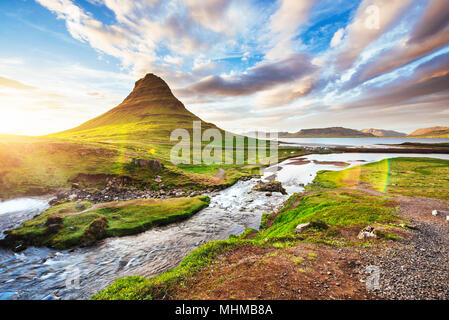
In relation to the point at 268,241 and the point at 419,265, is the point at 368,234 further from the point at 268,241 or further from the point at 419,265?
the point at 268,241

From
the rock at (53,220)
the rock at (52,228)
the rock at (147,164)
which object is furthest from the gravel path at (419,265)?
the rock at (147,164)

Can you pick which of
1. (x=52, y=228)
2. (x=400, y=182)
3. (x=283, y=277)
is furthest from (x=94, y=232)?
(x=400, y=182)

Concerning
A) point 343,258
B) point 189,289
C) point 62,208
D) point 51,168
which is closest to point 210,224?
point 189,289

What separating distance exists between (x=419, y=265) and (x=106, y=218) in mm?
33340

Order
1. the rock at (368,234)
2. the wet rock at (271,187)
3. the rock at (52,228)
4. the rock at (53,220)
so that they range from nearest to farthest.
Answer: the rock at (368,234) < the rock at (52,228) < the rock at (53,220) < the wet rock at (271,187)

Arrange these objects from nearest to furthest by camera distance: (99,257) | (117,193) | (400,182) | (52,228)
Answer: (99,257) < (52,228) < (117,193) < (400,182)

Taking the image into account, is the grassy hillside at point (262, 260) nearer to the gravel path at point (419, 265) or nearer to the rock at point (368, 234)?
the rock at point (368, 234)

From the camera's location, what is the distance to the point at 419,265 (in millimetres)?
10227

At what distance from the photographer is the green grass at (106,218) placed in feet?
66.3

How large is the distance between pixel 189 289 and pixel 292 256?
7.61 meters

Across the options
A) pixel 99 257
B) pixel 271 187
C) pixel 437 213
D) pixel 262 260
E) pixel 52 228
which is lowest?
pixel 99 257

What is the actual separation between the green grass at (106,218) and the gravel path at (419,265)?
25.7 m

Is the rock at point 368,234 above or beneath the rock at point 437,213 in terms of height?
beneath

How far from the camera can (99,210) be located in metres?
27.3
